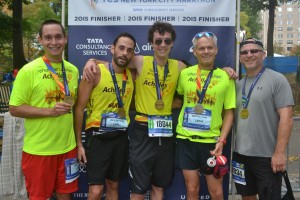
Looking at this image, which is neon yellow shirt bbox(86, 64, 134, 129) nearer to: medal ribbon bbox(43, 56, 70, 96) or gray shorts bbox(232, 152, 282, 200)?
medal ribbon bbox(43, 56, 70, 96)

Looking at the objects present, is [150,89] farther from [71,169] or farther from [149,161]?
[71,169]

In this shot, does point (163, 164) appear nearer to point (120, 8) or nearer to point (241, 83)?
point (241, 83)

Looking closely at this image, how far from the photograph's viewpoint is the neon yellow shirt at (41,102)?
3.35 m

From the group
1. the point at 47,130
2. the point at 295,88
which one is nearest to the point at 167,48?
the point at 47,130

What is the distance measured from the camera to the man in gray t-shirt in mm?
3578

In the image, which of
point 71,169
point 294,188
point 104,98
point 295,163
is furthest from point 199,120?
point 295,163

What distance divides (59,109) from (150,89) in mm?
960

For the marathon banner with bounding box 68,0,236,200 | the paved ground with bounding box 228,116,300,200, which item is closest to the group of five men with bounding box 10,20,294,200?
the marathon banner with bounding box 68,0,236,200

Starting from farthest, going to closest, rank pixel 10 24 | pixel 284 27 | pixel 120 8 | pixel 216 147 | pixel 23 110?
pixel 284 27
pixel 10 24
pixel 120 8
pixel 216 147
pixel 23 110

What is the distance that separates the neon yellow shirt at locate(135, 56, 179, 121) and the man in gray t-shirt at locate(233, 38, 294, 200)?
0.69 metres

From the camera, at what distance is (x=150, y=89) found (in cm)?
388

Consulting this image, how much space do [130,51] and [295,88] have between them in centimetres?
1597

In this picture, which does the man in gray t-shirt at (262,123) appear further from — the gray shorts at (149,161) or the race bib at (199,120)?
the gray shorts at (149,161)

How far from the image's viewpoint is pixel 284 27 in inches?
5994
